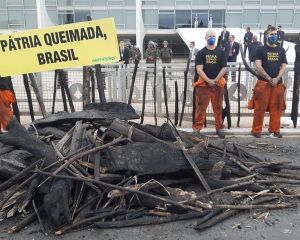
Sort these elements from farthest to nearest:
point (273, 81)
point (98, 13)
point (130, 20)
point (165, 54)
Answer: point (130, 20) → point (98, 13) → point (165, 54) → point (273, 81)

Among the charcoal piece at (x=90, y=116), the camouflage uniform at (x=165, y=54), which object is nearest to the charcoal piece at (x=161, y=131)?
the charcoal piece at (x=90, y=116)

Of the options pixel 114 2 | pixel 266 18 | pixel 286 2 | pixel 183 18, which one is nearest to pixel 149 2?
pixel 114 2

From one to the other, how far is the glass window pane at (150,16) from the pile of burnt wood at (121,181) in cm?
3817

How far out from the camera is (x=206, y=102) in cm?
829

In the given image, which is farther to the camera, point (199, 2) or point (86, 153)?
point (199, 2)

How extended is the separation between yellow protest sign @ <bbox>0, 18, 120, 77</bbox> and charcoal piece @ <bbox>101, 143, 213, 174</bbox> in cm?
251

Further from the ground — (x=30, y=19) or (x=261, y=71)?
(x=30, y=19)

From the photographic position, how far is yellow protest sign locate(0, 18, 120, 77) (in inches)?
279

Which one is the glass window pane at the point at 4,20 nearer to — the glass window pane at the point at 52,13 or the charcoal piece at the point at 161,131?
the glass window pane at the point at 52,13

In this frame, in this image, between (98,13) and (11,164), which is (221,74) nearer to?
(11,164)

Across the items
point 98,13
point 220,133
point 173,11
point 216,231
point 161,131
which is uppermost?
point 173,11

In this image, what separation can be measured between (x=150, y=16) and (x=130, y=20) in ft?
8.42

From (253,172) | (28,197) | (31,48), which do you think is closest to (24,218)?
(28,197)

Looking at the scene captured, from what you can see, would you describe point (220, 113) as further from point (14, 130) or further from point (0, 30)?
point (0, 30)
